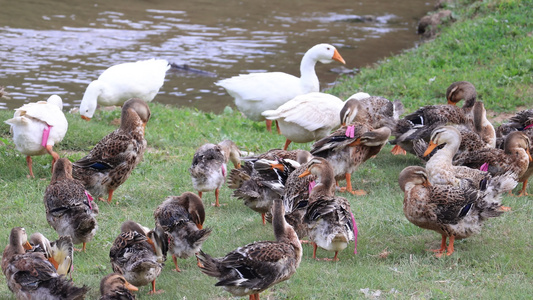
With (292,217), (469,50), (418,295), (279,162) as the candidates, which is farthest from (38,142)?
(469,50)

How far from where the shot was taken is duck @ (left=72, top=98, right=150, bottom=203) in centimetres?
855

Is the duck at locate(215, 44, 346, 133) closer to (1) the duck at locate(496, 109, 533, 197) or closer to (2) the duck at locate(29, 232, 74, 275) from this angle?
(1) the duck at locate(496, 109, 533, 197)

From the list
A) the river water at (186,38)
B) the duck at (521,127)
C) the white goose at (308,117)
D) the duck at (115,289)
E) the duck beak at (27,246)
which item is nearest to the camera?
the duck at (115,289)

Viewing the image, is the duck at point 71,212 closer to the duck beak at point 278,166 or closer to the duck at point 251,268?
the duck at point 251,268

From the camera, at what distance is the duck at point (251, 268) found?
543 cm

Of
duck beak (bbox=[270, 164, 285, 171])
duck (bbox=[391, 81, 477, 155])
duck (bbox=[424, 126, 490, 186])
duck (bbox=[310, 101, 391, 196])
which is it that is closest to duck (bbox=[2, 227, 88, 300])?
duck beak (bbox=[270, 164, 285, 171])

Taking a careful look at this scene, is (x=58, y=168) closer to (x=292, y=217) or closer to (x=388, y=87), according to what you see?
(x=292, y=217)

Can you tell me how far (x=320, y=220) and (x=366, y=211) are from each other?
5.87 feet

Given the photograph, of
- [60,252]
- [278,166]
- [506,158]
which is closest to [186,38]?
[278,166]

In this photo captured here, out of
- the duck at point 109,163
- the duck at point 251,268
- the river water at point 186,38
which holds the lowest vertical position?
the river water at point 186,38

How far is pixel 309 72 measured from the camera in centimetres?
1262

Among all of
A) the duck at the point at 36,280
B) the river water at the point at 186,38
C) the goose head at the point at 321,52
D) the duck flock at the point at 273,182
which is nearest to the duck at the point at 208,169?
the duck flock at the point at 273,182

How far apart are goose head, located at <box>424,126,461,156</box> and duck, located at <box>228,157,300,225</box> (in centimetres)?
188

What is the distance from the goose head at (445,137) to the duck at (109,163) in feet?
13.1
